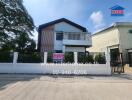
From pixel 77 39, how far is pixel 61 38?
7.76 feet

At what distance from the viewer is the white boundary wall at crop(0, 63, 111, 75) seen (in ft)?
52.5

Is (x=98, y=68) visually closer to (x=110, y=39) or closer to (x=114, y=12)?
(x=114, y=12)

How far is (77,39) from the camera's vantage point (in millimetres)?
27625

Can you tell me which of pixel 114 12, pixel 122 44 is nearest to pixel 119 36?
pixel 122 44

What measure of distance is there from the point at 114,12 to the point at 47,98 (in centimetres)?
1136

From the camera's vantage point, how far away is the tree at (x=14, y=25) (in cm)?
2438

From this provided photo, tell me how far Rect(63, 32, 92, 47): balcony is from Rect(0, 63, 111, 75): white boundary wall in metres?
10.6

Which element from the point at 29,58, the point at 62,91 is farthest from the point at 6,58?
the point at 62,91

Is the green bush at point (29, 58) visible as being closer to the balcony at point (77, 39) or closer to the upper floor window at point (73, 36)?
the balcony at point (77, 39)

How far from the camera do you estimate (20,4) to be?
2517 cm

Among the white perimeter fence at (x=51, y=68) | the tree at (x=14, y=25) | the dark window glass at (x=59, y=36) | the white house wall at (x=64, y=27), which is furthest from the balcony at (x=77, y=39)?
the white perimeter fence at (x=51, y=68)

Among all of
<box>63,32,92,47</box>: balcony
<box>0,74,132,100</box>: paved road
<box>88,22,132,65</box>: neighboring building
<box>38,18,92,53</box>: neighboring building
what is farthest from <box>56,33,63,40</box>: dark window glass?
<box>0,74,132,100</box>: paved road

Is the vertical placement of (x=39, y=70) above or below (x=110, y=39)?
A: below

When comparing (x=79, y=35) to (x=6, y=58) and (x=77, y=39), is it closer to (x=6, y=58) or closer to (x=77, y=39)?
(x=77, y=39)
